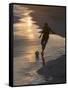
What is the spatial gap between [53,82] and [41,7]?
2.15ft

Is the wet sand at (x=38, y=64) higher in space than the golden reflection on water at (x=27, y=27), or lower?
lower

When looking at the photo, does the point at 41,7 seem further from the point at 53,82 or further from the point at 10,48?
the point at 53,82

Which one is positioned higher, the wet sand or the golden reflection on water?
the golden reflection on water

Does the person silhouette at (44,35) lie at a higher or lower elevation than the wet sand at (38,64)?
higher

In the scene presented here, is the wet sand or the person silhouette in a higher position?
the person silhouette

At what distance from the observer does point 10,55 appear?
2.37 m

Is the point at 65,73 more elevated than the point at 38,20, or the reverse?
the point at 38,20

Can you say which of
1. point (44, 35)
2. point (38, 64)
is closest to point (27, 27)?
point (44, 35)

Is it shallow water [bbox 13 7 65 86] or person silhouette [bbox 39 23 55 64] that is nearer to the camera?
shallow water [bbox 13 7 65 86]

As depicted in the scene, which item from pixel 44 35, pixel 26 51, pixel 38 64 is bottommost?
pixel 38 64

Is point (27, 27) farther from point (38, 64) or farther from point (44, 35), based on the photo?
point (38, 64)

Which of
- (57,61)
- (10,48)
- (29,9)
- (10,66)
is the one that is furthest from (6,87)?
(29,9)

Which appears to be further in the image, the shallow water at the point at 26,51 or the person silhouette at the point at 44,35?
the person silhouette at the point at 44,35

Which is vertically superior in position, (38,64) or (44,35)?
(44,35)
